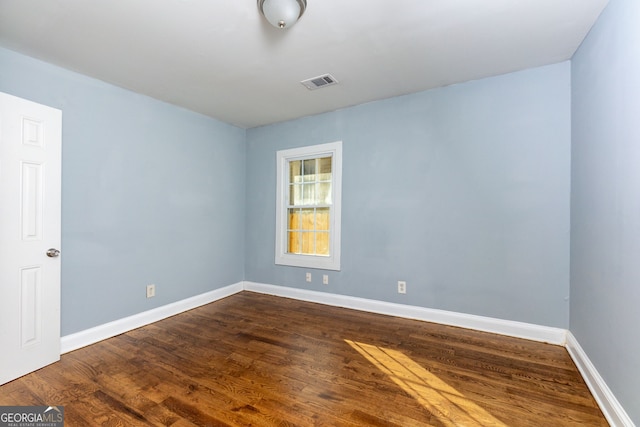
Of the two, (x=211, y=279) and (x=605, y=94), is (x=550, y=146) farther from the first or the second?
(x=211, y=279)

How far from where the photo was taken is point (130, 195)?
2990 millimetres

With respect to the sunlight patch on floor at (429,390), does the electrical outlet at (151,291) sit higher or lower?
higher

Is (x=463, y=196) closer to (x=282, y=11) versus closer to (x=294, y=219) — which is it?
(x=294, y=219)

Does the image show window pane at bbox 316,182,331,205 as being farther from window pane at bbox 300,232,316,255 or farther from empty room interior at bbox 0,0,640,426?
window pane at bbox 300,232,316,255

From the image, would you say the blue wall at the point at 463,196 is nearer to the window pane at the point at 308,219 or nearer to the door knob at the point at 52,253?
the window pane at the point at 308,219

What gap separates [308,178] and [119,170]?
2.21m

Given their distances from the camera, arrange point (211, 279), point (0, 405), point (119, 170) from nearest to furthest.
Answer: point (0, 405) → point (119, 170) → point (211, 279)

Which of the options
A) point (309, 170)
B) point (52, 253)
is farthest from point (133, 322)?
point (309, 170)

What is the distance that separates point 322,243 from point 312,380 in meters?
2.03

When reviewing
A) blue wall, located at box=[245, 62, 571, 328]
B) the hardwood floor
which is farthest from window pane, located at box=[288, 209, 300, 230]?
the hardwood floor

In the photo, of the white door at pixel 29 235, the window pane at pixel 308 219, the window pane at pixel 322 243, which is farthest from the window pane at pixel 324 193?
the white door at pixel 29 235

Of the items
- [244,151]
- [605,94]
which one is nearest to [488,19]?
[605,94]

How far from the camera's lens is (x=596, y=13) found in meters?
1.89

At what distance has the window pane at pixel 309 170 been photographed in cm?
401
